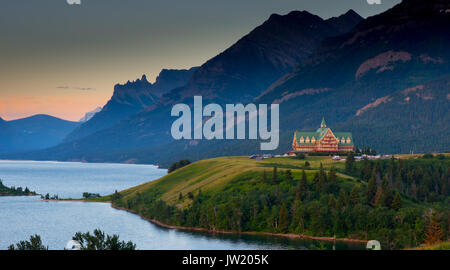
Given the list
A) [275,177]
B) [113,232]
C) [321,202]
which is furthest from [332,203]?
[113,232]

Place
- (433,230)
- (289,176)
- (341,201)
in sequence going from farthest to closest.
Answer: (289,176) < (341,201) < (433,230)

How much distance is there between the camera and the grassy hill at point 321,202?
134000mm

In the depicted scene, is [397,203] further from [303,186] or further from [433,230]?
[433,230]

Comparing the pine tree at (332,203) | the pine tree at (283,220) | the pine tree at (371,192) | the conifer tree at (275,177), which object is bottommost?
the pine tree at (283,220)

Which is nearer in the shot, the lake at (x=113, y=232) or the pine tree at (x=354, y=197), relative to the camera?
the lake at (x=113, y=232)

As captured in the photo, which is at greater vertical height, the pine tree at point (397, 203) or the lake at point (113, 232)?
the pine tree at point (397, 203)

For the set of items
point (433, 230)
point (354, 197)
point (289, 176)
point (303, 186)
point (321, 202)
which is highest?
point (289, 176)

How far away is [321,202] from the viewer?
14700cm

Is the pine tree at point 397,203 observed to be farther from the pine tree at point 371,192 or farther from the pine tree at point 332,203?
the pine tree at point 332,203

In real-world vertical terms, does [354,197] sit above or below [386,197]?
below

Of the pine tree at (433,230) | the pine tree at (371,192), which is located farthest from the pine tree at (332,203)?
the pine tree at (433,230)

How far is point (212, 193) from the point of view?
560 feet

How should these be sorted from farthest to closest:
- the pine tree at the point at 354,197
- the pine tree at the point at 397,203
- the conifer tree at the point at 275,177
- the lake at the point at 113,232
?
the conifer tree at the point at 275,177 → the pine tree at the point at 354,197 → the pine tree at the point at 397,203 → the lake at the point at 113,232

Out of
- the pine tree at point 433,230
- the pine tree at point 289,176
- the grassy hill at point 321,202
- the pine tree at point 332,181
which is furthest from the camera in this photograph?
the pine tree at point 289,176
